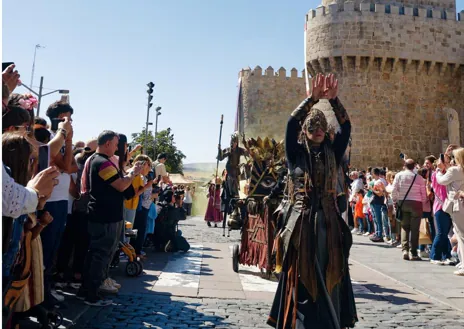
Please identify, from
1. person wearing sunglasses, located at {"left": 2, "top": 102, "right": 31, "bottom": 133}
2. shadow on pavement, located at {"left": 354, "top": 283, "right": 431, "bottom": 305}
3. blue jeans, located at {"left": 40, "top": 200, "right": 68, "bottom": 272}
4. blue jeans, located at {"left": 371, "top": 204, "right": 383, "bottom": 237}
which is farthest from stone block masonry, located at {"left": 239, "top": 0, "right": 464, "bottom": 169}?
person wearing sunglasses, located at {"left": 2, "top": 102, "right": 31, "bottom": 133}

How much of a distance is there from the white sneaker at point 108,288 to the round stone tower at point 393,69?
1950cm

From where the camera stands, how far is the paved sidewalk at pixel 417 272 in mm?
5366

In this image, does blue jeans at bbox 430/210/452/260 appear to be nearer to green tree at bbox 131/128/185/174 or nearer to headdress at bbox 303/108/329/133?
headdress at bbox 303/108/329/133

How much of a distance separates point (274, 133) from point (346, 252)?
2834 centimetres

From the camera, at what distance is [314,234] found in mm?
3209

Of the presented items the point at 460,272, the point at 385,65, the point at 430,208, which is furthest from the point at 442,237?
the point at 385,65

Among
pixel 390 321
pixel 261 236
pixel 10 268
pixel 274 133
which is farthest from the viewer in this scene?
pixel 274 133

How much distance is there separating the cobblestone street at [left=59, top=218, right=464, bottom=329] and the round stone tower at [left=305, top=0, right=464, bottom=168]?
56.4 feet

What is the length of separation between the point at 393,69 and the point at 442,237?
1691cm

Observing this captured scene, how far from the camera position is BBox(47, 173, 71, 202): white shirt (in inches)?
169

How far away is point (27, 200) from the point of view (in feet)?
7.38

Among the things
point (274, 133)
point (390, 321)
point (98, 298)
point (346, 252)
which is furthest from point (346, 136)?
point (274, 133)

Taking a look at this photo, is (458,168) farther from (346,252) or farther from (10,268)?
(10,268)

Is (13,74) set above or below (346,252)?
above
